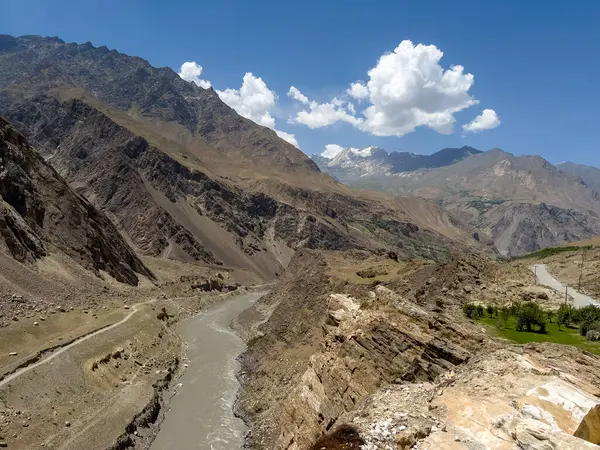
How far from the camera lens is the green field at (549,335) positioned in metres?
28.3

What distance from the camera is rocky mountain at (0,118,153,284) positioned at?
73562mm

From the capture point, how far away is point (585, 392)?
52.6 feet

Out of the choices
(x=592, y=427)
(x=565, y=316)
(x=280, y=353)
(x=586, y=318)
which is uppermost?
(x=586, y=318)

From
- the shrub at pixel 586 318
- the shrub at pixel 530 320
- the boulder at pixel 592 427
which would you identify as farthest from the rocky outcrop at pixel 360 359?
the shrub at pixel 586 318

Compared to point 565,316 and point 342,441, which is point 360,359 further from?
point 565,316

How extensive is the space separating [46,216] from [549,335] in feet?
285

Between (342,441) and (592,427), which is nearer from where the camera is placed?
(592,427)

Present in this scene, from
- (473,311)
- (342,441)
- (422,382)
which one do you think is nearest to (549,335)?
(473,311)

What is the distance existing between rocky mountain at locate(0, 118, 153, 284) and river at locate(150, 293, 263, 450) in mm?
24562

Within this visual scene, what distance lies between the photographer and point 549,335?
3111 centimetres

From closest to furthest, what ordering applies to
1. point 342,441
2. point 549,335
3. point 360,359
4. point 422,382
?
point 342,441, point 422,382, point 360,359, point 549,335

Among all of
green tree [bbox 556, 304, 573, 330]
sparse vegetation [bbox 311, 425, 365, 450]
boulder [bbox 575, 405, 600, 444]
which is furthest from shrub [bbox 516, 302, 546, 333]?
sparse vegetation [bbox 311, 425, 365, 450]

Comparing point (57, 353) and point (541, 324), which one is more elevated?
point (541, 324)

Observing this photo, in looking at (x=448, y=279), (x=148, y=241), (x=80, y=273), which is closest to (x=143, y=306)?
(x=80, y=273)
